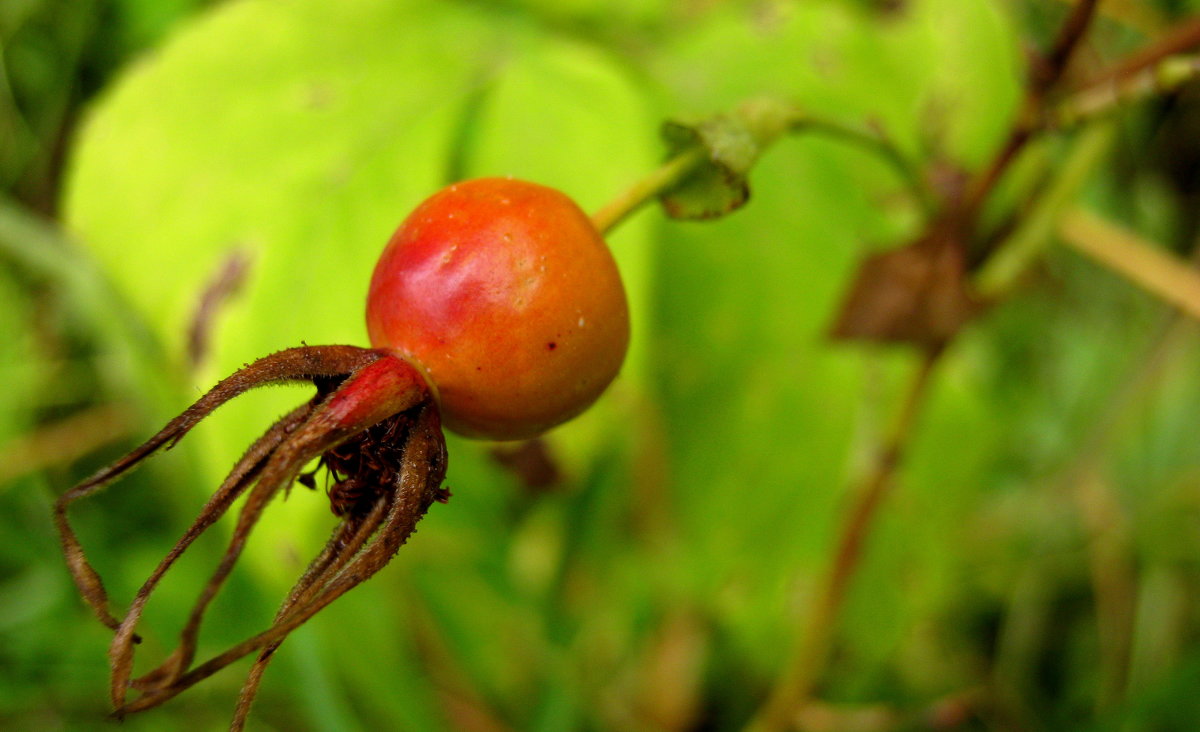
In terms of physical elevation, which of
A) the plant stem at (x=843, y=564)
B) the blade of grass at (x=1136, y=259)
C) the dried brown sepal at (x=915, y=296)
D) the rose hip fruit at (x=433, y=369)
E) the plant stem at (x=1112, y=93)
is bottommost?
the plant stem at (x=843, y=564)

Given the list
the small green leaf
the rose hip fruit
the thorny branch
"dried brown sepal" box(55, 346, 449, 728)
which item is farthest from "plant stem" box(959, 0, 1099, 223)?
"dried brown sepal" box(55, 346, 449, 728)

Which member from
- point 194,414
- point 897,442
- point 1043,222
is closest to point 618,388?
point 897,442

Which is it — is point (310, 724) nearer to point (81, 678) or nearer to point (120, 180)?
point (81, 678)

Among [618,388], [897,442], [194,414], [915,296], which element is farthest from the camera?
[618,388]

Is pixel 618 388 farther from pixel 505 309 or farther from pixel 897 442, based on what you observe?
pixel 505 309

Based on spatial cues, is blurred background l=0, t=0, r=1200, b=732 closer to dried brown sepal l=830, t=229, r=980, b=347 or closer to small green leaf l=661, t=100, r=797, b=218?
dried brown sepal l=830, t=229, r=980, b=347

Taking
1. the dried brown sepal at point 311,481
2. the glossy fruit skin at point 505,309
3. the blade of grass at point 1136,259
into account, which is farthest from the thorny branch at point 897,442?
the dried brown sepal at point 311,481

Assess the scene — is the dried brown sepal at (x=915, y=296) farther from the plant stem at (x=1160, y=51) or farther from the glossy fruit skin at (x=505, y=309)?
the glossy fruit skin at (x=505, y=309)
